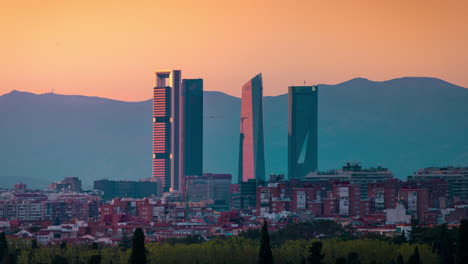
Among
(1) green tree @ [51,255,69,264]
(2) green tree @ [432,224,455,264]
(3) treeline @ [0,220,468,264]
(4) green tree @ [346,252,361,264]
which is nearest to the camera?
(2) green tree @ [432,224,455,264]

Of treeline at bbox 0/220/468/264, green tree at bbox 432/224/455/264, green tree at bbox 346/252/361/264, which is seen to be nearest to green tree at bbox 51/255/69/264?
treeline at bbox 0/220/468/264

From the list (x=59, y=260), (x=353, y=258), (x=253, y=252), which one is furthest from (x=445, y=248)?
(x=59, y=260)

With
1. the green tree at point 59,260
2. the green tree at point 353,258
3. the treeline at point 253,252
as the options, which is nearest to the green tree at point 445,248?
the treeline at point 253,252

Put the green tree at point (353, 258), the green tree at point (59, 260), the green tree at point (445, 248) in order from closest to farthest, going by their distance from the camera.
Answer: the green tree at point (445, 248)
the green tree at point (353, 258)
the green tree at point (59, 260)

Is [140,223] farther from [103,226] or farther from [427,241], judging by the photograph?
[427,241]

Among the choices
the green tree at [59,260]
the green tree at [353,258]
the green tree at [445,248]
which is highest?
the green tree at [445,248]

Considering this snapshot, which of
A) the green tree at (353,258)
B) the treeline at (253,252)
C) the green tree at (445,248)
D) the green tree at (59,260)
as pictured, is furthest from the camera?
the treeline at (253,252)

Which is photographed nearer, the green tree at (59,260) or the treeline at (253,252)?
the green tree at (59,260)

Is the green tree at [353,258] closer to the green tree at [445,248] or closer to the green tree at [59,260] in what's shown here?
the green tree at [445,248]

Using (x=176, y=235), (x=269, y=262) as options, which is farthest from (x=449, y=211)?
(x=269, y=262)

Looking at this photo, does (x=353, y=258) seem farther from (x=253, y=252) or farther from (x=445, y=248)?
(x=253, y=252)

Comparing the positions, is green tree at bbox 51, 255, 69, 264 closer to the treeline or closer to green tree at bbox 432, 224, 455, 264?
the treeline

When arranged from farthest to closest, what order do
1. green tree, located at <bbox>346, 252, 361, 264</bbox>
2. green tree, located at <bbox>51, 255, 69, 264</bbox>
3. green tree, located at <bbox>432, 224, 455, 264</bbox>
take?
green tree, located at <bbox>51, 255, 69, 264</bbox> < green tree, located at <bbox>346, 252, 361, 264</bbox> < green tree, located at <bbox>432, 224, 455, 264</bbox>

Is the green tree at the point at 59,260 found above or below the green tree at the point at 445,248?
below
